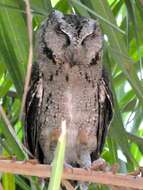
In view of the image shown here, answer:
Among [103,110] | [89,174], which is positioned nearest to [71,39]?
[103,110]

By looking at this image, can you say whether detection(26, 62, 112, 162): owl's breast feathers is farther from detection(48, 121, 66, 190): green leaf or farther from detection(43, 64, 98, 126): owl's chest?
detection(48, 121, 66, 190): green leaf

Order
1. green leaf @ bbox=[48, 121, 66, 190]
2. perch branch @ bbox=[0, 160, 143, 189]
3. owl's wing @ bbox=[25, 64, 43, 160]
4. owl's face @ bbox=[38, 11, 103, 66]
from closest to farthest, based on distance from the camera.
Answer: green leaf @ bbox=[48, 121, 66, 190], perch branch @ bbox=[0, 160, 143, 189], owl's face @ bbox=[38, 11, 103, 66], owl's wing @ bbox=[25, 64, 43, 160]

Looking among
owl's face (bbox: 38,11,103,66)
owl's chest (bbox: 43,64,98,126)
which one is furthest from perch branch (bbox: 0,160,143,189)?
owl's chest (bbox: 43,64,98,126)

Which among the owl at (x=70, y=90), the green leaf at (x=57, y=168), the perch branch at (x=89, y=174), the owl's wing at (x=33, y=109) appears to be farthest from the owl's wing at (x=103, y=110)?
the green leaf at (x=57, y=168)

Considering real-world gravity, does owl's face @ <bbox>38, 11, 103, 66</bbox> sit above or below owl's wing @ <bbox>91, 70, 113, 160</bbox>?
above

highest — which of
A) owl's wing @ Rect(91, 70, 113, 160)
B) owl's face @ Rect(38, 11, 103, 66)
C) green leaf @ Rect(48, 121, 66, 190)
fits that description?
owl's face @ Rect(38, 11, 103, 66)

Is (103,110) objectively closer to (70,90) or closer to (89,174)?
(70,90)
